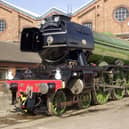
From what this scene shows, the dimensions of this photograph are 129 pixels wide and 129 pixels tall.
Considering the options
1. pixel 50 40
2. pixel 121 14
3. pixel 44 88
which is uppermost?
pixel 121 14

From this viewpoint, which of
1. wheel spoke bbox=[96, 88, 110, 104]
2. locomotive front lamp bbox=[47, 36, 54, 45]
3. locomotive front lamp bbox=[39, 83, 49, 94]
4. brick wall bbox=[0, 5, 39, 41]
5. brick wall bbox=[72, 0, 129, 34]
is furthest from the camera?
brick wall bbox=[0, 5, 39, 41]

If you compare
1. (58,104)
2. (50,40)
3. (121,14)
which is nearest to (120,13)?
(121,14)

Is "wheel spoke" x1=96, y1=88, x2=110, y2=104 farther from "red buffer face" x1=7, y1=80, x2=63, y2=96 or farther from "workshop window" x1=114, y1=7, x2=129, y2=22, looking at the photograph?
"workshop window" x1=114, y1=7, x2=129, y2=22

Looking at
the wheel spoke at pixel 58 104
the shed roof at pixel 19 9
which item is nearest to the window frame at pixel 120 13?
the shed roof at pixel 19 9

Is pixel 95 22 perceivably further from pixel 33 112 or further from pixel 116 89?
pixel 33 112

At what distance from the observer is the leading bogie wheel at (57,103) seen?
11.6m

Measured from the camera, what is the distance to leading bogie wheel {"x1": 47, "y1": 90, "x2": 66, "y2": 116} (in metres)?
11.6

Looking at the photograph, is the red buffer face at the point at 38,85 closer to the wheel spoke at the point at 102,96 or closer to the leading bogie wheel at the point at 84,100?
the leading bogie wheel at the point at 84,100

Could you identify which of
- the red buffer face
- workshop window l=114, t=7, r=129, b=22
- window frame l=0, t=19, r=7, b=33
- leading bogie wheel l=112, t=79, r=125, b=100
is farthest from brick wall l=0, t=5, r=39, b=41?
the red buffer face

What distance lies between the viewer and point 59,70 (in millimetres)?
11734

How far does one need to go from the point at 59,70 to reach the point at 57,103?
1.11 m

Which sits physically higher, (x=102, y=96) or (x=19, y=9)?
(x=19, y=9)

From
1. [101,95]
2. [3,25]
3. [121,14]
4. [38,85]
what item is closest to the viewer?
[38,85]

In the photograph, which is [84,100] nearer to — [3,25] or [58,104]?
[58,104]
